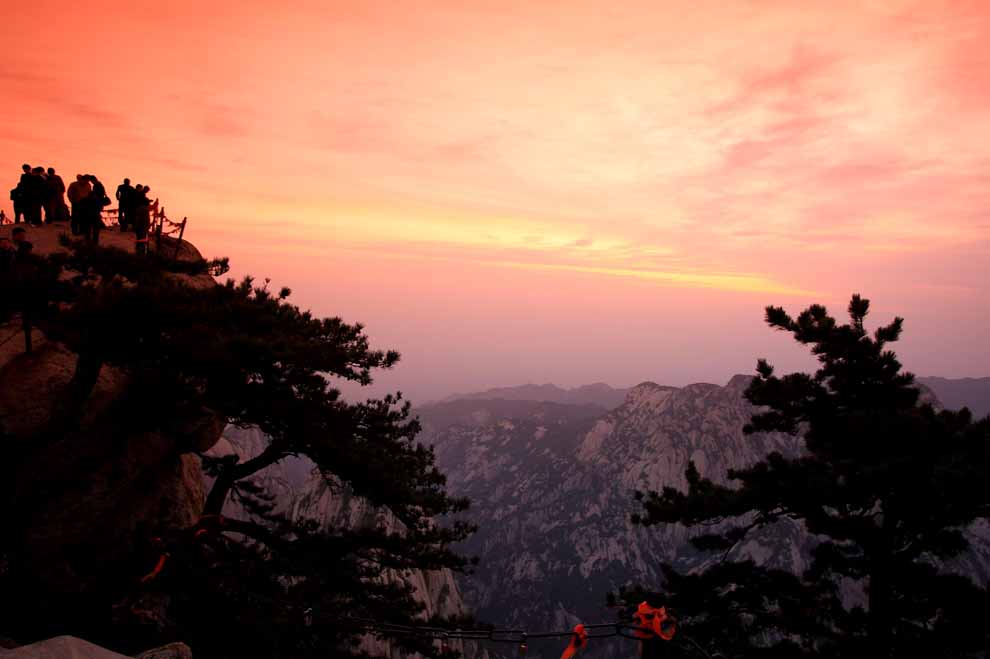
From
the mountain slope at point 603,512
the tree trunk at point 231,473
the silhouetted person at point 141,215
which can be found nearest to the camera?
the tree trunk at point 231,473

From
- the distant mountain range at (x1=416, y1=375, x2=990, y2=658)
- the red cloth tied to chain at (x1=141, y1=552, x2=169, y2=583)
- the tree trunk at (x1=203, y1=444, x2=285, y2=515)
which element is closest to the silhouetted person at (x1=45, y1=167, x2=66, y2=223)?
the tree trunk at (x1=203, y1=444, x2=285, y2=515)

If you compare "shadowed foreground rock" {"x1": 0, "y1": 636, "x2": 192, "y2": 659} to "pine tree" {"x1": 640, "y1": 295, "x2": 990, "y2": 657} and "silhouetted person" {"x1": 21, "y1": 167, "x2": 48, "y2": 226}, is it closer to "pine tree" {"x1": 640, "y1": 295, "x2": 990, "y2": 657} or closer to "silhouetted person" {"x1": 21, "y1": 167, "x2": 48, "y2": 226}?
"pine tree" {"x1": 640, "y1": 295, "x2": 990, "y2": 657}

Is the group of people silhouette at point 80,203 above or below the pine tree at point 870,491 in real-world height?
above

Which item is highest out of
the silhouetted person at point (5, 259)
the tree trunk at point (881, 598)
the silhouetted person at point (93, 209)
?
the silhouetted person at point (93, 209)

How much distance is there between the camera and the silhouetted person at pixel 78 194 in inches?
716

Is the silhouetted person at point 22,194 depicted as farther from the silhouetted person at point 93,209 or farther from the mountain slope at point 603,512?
the mountain slope at point 603,512

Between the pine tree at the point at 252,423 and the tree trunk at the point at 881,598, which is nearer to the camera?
the pine tree at the point at 252,423

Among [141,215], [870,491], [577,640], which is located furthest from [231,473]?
[870,491]

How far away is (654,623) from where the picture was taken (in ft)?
21.3

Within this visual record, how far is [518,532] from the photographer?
16138cm

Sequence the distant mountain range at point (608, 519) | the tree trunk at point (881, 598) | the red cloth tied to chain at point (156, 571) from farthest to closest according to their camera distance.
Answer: the distant mountain range at point (608, 519), the tree trunk at point (881, 598), the red cloth tied to chain at point (156, 571)

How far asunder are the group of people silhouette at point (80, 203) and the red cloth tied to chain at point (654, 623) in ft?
56.6

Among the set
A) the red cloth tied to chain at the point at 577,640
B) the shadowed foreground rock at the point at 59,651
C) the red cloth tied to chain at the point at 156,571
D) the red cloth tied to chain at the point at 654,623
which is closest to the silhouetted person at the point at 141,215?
the red cloth tied to chain at the point at 156,571

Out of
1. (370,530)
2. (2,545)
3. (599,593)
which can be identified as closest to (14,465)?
(2,545)
